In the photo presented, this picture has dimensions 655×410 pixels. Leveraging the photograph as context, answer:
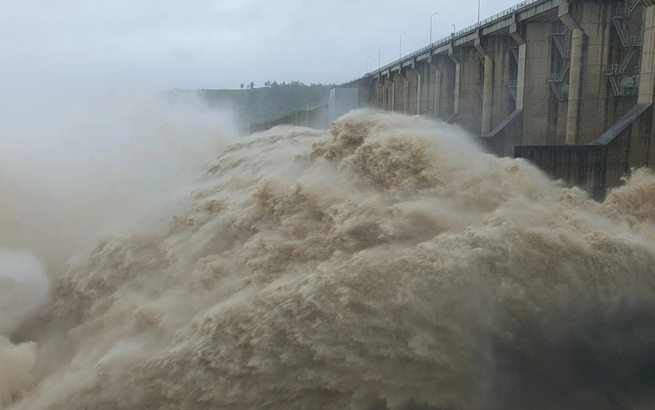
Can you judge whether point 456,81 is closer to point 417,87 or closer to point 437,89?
point 437,89

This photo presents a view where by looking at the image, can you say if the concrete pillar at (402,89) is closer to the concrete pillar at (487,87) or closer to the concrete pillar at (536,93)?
the concrete pillar at (487,87)

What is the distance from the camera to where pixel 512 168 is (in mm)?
10305

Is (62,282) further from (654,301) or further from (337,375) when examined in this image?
(654,301)

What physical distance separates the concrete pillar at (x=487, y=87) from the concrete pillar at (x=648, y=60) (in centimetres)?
1074

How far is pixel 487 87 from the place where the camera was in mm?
28141

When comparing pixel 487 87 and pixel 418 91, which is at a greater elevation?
pixel 487 87

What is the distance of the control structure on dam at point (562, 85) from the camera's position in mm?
17359

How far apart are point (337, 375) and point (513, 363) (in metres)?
2.22

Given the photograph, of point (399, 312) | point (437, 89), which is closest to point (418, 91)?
point (437, 89)

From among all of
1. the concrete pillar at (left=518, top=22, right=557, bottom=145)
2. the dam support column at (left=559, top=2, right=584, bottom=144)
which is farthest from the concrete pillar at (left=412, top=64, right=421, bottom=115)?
the dam support column at (left=559, top=2, right=584, bottom=144)

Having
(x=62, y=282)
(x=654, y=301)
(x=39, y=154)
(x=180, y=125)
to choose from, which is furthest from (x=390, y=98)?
(x=654, y=301)

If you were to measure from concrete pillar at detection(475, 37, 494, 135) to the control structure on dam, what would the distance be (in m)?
0.05

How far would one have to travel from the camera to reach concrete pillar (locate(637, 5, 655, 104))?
55.5 ft

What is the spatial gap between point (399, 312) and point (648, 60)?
45.0ft
